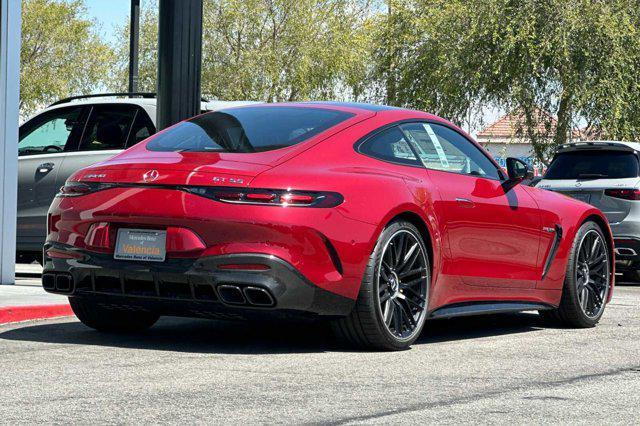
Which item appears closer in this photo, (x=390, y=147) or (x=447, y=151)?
(x=390, y=147)

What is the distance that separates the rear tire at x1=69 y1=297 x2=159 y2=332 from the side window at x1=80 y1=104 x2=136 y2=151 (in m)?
4.94

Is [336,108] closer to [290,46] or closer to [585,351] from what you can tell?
[585,351]

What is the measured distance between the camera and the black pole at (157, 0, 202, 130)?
10.9 m

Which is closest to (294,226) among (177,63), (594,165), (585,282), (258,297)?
(258,297)

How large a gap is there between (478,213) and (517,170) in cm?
74

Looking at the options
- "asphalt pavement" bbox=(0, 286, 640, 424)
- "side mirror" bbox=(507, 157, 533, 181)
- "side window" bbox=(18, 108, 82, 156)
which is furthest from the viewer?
"side window" bbox=(18, 108, 82, 156)

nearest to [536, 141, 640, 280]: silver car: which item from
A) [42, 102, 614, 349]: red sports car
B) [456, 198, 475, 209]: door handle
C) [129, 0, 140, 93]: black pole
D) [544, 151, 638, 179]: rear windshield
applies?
[544, 151, 638, 179]: rear windshield

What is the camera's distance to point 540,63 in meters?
29.1

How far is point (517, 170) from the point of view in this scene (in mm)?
8523

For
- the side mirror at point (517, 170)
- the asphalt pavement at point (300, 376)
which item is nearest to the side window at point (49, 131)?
the asphalt pavement at point (300, 376)

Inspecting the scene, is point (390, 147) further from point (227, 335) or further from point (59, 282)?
point (59, 282)

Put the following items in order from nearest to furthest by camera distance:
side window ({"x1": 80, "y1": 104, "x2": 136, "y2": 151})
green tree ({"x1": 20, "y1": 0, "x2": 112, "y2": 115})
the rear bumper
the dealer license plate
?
the rear bumper, the dealer license plate, side window ({"x1": 80, "y1": 104, "x2": 136, "y2": 151}), green tree ({"x1": 20, "y1": 0, "x2": 112, "y2": 115})

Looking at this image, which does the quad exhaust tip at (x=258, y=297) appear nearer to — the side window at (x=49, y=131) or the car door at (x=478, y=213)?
the car door at (x=478, y=213)

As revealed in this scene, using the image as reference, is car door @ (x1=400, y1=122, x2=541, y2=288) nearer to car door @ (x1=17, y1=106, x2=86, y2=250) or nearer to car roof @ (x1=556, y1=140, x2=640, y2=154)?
car door @ (x1=17, y1=106, x2=86, y2=250)
